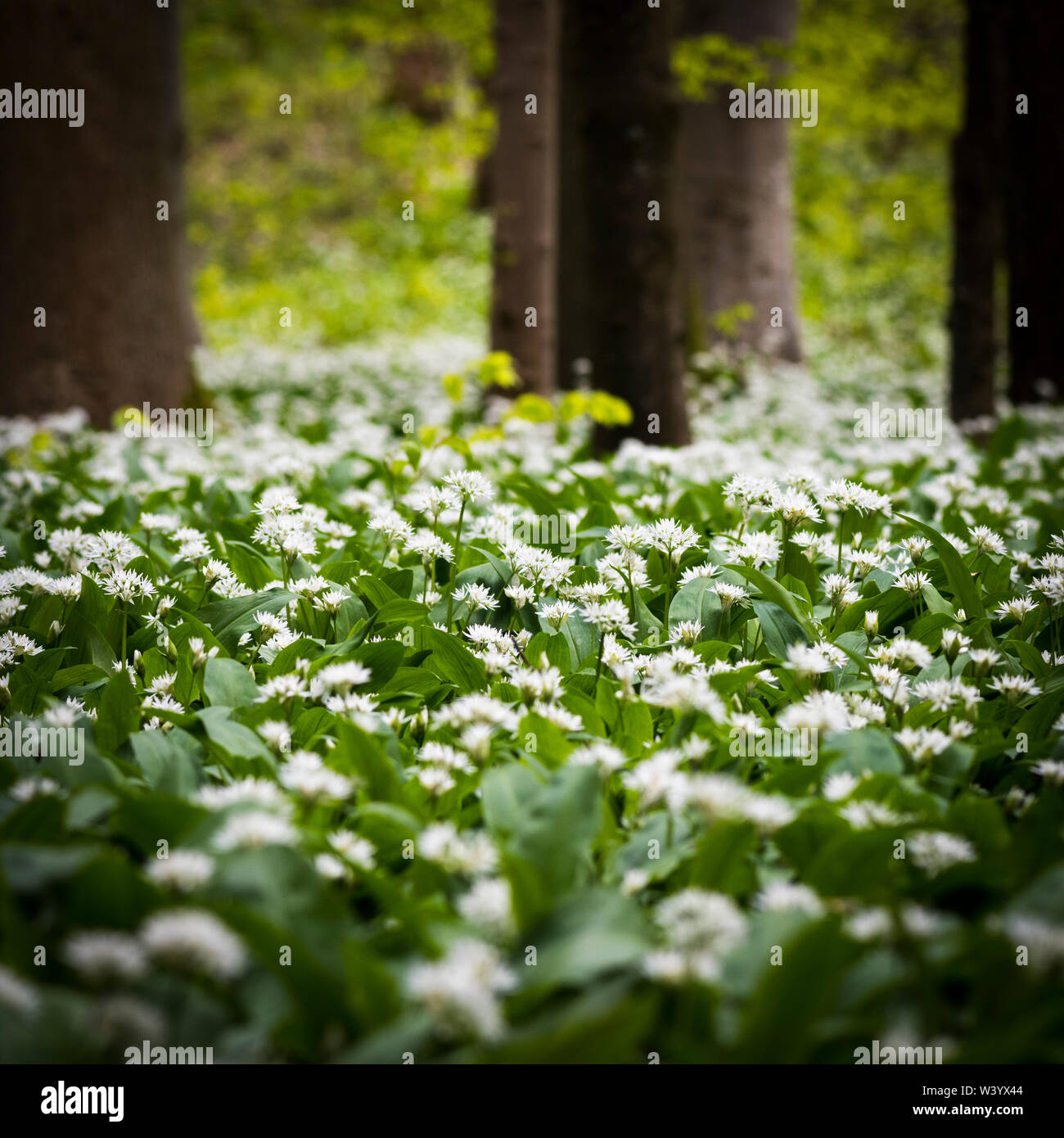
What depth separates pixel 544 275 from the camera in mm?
7301

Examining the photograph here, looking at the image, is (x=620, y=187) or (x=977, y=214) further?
(x=977, y=214)

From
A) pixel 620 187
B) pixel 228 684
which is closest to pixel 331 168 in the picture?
pixel 620 187

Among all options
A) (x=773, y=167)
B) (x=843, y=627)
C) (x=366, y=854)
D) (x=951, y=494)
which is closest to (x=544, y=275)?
(x=773, y=167)

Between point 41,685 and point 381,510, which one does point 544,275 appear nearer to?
point 381,510

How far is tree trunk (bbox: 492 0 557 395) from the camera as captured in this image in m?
7.25

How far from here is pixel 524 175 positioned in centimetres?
733

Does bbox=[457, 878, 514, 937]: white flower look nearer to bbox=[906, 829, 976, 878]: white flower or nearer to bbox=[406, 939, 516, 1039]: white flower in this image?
bbox=[406, 939, 516, 1039]: white flower

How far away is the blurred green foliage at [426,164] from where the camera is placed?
32.1 feet

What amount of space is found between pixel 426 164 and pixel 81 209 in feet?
45.4

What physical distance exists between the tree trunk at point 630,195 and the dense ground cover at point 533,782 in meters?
1.54

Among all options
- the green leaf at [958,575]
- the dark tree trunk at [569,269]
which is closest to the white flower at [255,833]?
the green leaf at [958,575]

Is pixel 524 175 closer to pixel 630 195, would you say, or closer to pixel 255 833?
pixel 630 195

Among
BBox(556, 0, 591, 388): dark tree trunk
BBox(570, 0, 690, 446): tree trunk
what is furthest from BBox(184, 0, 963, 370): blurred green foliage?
BBox(570, 0, 690, 446): tree trunk
